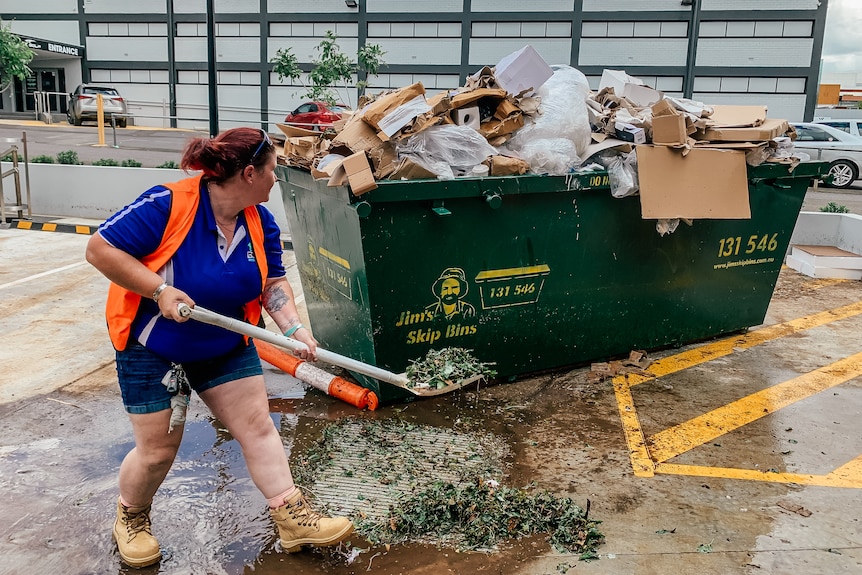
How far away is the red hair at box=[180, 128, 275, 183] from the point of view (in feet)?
8.00

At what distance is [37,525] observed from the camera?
304cm

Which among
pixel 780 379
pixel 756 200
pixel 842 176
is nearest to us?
pixel 780 379

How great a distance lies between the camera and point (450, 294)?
4258mm

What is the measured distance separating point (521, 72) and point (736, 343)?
2725mm

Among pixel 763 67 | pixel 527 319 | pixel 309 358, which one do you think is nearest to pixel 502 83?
pixel 527 319

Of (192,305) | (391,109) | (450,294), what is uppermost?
(391,109)

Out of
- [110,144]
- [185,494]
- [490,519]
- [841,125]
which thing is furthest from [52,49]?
[490,519]

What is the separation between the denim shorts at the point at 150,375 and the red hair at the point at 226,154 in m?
0.63

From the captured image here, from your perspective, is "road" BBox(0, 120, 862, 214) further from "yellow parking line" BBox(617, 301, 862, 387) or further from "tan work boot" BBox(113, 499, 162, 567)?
"tan work boot" BBox(113, 499, 162, 567)

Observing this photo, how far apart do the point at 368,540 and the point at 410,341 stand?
144cm

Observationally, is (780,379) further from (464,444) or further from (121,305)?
(121,305)

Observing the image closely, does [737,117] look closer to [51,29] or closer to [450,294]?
[450,294]

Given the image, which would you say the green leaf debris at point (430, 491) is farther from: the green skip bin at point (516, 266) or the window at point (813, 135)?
the window at point (813, 135)

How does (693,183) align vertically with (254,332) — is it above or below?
above
